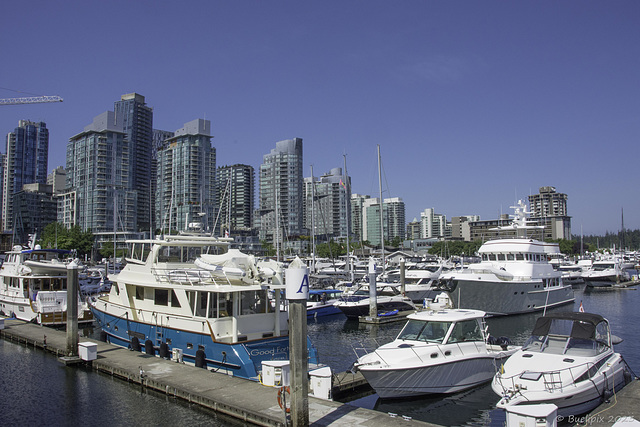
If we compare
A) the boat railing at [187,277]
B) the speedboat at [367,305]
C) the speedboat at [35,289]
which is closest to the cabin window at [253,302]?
the boat railing at [187,277]

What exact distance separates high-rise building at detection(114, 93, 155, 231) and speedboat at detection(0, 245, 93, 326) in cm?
11085

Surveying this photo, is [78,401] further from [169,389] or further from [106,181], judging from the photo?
[106,181]

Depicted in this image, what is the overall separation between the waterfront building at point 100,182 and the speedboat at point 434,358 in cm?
11439

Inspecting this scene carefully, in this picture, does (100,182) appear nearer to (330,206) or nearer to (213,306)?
(330,206)

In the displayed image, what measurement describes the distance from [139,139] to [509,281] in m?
138

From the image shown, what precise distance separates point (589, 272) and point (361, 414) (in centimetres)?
6493

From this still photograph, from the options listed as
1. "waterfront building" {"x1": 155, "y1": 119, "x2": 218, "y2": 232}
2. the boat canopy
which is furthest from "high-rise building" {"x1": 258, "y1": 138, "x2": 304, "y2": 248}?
the boat canopy

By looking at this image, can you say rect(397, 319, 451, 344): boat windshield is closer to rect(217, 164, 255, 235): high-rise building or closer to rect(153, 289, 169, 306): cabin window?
rect(153, 289, 169, 306): cabin window

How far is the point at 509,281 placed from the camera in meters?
34.4

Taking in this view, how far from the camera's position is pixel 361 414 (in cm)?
1134

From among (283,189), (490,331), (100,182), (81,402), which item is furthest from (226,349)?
(283,189)

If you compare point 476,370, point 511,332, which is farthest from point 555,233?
point 476,370

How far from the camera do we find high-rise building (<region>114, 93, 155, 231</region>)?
142 meters

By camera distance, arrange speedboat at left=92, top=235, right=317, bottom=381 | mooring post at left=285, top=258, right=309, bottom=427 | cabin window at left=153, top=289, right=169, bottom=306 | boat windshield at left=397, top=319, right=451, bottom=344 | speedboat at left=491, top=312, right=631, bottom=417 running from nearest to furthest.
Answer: mooring post at left=285, top=258, right=309, bottom=427 → speedboat at left=491, top=312, right=631, bottom=417 → boat windshield at left=397, top=319, right=451, bottom=344 → speedboat at left=92, top=235, right=317, bottom=381 → cabin window at left=153, top=289, right=169, bottom=306
